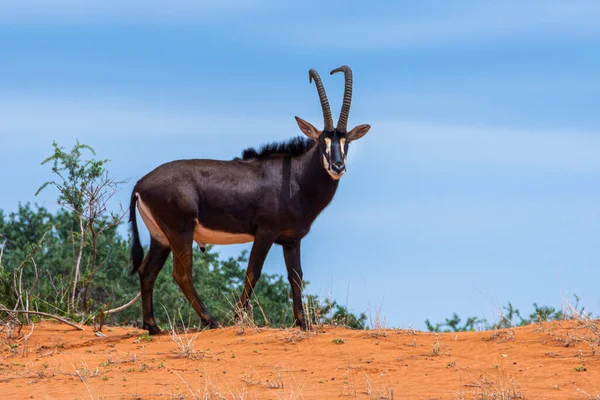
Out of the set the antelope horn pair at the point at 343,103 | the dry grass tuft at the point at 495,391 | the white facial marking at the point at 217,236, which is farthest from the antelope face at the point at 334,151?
the dry grass tuft at the point at 495,391

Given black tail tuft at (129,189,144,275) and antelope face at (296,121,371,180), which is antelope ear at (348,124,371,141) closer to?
antelope face at (296,121,371,180)

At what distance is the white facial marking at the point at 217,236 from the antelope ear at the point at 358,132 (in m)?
2.36

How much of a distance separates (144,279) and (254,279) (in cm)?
197

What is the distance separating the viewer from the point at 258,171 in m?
14.4

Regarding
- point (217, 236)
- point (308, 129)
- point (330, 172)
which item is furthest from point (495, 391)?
point (308, 129)

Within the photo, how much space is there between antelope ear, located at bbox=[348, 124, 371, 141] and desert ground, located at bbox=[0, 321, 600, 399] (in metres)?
3.22

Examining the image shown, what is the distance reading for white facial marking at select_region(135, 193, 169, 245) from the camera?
46.5ft

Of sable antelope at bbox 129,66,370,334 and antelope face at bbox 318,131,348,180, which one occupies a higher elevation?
antelope face at bbox 318,131,348,180

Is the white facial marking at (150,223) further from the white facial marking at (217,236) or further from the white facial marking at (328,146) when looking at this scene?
the white facial marking at (328,146)

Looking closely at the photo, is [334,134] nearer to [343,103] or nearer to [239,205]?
[343,103]

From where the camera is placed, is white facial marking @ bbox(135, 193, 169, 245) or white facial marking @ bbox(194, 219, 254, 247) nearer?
white facial marking @ bbox(194, 219, 254, 247)

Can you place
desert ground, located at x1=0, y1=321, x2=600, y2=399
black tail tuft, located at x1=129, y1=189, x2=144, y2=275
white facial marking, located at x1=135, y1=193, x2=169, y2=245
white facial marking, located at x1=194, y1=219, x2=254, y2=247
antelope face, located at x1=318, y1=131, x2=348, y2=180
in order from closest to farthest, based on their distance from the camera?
desert ground, located at x1=0, y1=321, x2=600, y2=399 < antelope face, located at x1=318, y1=131, x2=348, y2=180 < white facial marking, located at x1=194, y1=219, x2=254, y2=247 < white facial marking, located at x1=135, y1=193, x2=169, y2=245 < black tail tuft, located at x1=129, y1=189, x2=144, y2=275

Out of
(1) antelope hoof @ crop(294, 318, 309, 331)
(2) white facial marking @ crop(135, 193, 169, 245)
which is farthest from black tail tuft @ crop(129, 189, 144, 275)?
(1) antelope hoof @ crop(294, 318, 309, 331)

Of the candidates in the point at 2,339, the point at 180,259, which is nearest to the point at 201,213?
the point at 180,259
